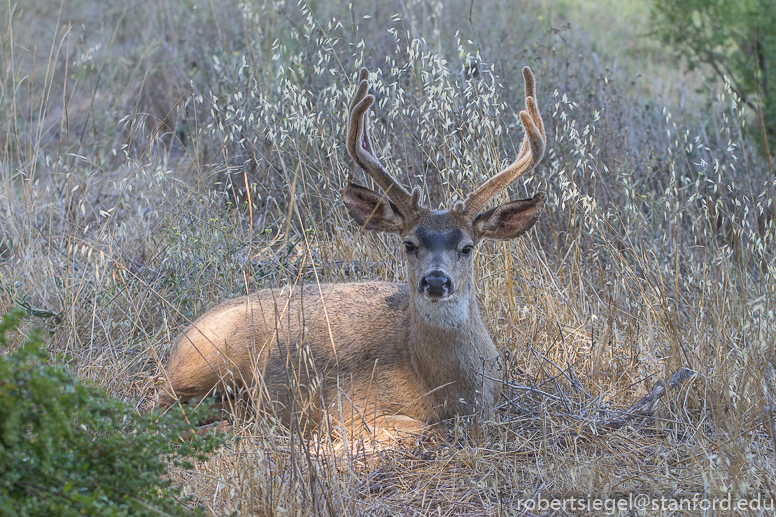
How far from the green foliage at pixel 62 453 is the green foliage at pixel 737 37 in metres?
6.40

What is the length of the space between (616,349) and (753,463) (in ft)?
4.22

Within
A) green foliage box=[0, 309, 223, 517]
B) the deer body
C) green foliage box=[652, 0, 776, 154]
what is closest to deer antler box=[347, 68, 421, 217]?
the deer body

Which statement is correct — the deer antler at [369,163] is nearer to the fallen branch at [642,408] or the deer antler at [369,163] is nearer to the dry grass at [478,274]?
the dry grass at [478,274]

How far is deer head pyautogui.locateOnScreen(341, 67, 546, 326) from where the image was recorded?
365 cm

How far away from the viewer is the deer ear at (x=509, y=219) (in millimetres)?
3771

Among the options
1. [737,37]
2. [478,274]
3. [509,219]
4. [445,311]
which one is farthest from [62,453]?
[737,37]

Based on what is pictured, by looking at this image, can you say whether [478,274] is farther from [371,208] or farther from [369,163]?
[369,163]

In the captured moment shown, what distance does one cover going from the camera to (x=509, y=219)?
3.84 m

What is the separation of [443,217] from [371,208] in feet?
1.26

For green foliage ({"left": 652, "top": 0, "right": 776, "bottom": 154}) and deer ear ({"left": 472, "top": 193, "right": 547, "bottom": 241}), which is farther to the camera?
green foliage ({"left": 652, "top": 0, "right": 776, "bottom": 154})

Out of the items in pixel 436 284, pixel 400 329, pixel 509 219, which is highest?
pixel 509 219

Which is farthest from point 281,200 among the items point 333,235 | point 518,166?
point 518,166

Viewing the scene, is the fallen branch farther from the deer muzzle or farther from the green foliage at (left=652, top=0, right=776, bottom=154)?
the green foliage at (left=652, top=0, right=776, bottom=154)

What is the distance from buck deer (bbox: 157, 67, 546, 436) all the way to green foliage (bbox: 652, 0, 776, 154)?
430cm
